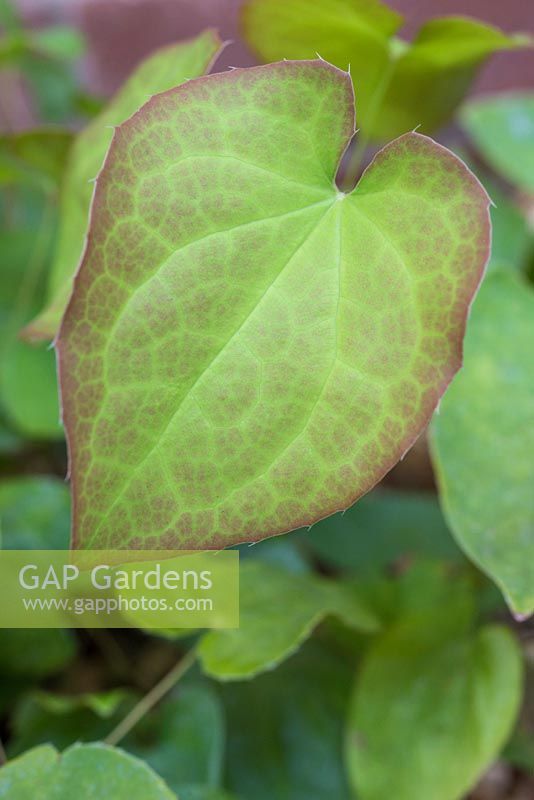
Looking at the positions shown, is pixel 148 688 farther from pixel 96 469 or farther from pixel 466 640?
pixel 96 469

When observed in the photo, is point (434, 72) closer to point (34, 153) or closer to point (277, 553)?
point (34, 153)

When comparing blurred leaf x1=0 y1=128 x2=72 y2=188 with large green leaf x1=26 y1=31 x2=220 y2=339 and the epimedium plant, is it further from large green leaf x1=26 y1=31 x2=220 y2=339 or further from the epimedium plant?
the epimedium plant

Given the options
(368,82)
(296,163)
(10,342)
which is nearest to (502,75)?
(368,82)

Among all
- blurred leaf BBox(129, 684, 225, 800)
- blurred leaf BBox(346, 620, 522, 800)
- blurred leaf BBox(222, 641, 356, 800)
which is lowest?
blurred leaf BBox(222, 641, 356, 800)

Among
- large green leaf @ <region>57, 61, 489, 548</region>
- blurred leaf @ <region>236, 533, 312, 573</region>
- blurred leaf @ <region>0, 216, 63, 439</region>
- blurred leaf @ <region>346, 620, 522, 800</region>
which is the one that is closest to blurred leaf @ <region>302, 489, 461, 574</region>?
blurred leaf @ <region>236, 533, 312, 573</region>

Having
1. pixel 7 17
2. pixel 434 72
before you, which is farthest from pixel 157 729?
pixel 7 17
